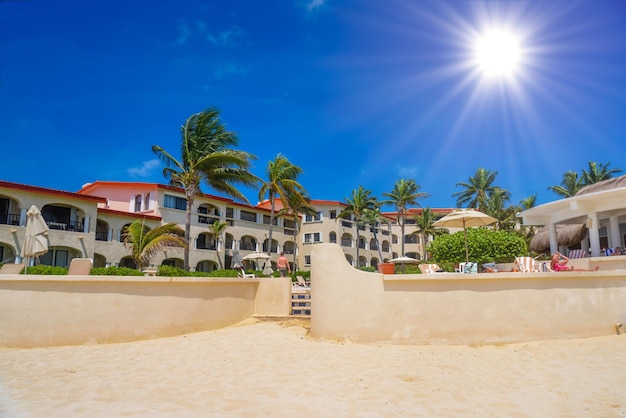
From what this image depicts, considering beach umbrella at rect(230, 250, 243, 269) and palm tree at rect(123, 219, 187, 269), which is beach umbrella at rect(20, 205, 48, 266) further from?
beach umbrella at rect(230, 250, 243, 269)

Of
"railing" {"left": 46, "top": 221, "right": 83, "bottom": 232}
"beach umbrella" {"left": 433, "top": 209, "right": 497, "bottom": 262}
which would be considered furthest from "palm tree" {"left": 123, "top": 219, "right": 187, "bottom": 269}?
"beach umbrella" {"left": 433, "top": 209, "right": 497, "bottom": 262}

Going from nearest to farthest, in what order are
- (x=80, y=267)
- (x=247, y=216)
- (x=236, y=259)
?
(x=80, y=267)
(x=236, y=259)
(x=247, y=216)

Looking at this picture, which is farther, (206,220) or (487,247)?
(206,220)

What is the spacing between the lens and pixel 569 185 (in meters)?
44.7

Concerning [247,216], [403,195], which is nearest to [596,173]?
[403,195]

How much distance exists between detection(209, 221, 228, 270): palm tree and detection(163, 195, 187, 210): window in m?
2.80

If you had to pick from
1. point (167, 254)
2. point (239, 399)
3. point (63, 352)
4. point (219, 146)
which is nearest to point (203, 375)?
point (239, 399)

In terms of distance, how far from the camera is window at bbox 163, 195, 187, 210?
33219 mm

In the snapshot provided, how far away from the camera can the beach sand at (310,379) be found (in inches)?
234

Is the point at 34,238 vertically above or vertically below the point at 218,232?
below

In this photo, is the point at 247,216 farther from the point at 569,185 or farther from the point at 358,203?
the point at 569,185

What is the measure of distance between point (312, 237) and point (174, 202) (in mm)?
16720

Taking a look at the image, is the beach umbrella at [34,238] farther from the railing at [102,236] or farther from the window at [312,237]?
the window at [312,237]

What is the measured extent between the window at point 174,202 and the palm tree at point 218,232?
9.20 feet
